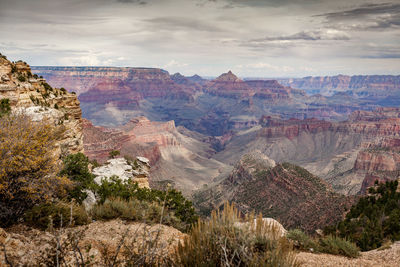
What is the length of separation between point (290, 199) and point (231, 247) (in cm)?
4538

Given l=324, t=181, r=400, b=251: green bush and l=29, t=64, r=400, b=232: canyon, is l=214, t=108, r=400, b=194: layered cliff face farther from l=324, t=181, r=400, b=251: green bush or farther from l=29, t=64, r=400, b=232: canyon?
l=324, t=181, r=400, b=251: green bush

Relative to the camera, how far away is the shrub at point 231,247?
5.24 metres

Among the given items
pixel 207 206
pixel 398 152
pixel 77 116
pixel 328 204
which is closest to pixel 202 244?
pixel 77 116

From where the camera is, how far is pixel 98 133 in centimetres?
9550

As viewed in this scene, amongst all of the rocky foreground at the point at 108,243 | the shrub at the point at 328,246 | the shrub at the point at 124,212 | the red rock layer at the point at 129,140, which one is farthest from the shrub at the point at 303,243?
the red rock layer at the point at 129,140

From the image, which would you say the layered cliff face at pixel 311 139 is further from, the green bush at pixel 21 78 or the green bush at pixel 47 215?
the green bush at pixel 47 215

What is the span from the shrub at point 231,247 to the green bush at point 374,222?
9.55 m

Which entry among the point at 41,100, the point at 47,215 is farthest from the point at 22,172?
the point at 41,100

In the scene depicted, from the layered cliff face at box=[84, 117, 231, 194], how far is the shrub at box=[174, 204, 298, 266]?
54.0 m

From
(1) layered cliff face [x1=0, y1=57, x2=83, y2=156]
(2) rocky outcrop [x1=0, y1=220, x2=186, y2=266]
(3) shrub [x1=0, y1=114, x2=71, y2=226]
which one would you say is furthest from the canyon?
(1) layered cliff face [x1=0, y1=57, x2=83, y2=156]

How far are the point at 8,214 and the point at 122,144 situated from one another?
99460 millimetres

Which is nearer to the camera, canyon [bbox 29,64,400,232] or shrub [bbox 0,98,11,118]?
shrub [bbox 0,98,11,118]

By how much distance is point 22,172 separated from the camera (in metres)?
8.59

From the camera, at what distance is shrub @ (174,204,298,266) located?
5238 mm
